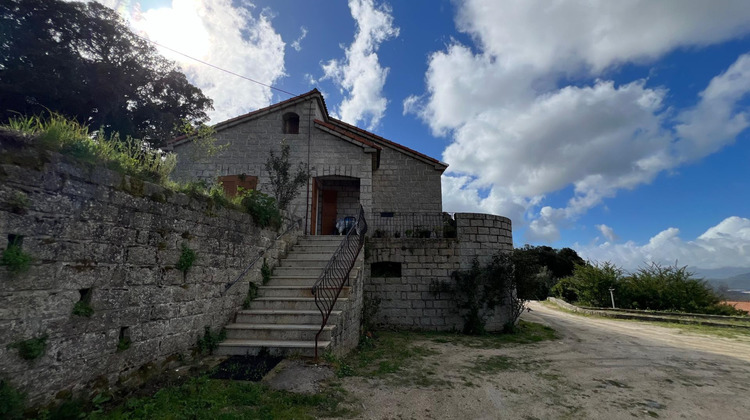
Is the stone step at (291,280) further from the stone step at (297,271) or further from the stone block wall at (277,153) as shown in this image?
the stone block wall at (277,153)

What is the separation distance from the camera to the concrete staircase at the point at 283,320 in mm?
4672

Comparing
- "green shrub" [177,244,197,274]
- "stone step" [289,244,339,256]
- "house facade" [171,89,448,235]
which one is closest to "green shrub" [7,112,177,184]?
"green shrub" [177,244,197,274]

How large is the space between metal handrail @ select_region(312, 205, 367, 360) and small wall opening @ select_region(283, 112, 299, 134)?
222 inches

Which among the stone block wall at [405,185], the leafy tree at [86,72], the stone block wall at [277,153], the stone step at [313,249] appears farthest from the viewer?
the leafy tree at [86,72]

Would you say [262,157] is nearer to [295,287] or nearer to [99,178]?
[295,287]

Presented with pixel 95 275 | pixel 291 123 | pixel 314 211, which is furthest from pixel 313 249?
pixel 291 123

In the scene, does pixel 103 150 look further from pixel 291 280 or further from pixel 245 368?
pixel 291 280

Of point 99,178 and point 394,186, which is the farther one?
point 394,186

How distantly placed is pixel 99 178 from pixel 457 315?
345 inches

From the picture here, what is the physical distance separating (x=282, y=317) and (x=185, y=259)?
6.19ft

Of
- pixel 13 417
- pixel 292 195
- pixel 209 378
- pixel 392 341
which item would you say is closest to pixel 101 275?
pixel 13 417

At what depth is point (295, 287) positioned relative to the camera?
6.15 meters

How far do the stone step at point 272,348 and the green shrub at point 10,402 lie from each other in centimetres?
231

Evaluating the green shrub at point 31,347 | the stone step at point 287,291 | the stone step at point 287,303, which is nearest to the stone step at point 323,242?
the stone step at point 287,291
